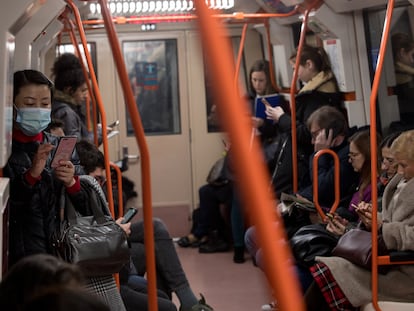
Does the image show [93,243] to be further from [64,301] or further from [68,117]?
[68,117]

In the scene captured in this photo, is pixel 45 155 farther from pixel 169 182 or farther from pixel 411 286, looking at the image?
pixel 169 182

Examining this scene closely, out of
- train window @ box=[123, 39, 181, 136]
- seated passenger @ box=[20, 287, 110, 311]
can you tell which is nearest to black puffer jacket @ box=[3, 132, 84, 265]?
seated passenger @ box=[20, 287, 110, 311]

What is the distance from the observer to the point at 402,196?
11.0ft

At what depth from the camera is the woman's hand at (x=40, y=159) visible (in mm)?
2701

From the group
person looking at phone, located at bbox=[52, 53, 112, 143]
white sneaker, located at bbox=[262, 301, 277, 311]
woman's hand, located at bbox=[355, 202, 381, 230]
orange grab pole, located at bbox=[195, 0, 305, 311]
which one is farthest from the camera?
person looking at phone, located at bbox=[52, 53, 112, 143]

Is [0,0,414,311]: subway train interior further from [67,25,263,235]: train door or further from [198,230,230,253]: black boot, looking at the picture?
[198,230,230,253]: black boot

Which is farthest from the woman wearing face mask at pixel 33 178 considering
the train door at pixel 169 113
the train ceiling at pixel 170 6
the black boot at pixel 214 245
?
the train door at pixel 169 113

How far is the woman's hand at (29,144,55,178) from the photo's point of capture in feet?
8.86

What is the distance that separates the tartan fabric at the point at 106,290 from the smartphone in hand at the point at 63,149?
47cm

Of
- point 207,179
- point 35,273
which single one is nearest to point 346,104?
point 207,179

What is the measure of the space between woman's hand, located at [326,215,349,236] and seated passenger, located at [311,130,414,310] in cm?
35

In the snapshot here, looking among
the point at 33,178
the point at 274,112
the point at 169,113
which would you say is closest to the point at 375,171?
the point at 33,178

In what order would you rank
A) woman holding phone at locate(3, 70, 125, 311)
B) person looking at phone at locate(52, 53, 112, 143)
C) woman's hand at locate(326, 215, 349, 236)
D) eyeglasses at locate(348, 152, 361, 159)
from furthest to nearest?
person looking at phone at locate(52, 53, 112, 143) → eyeglasses at locate(348, 152, 361, 159) → woman's hand at locate(326, 215, 349, 236) → woman holding phone at locate(3, 70, 125, 311)

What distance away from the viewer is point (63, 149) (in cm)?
279
